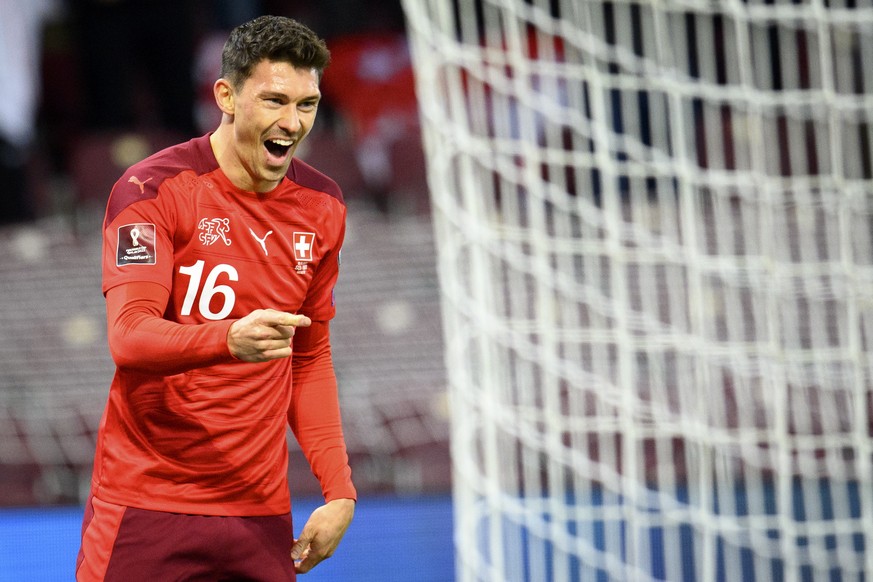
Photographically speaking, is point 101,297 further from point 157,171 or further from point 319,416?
point 157,171

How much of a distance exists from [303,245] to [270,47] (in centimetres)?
34

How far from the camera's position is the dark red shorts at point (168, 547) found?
1.78 metres

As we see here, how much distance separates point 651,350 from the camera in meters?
3.18

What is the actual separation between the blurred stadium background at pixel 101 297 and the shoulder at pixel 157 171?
5.01 feet

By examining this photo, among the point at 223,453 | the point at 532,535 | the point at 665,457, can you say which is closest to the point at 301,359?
the point at 223,453

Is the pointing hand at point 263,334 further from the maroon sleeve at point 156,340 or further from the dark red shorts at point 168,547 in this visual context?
the dark red shorts at point 168,547

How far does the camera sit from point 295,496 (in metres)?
3.63

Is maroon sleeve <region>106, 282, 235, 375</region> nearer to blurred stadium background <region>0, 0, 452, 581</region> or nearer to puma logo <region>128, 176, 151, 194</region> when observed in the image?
puma logo <region>128, 176, 151, 194</region>

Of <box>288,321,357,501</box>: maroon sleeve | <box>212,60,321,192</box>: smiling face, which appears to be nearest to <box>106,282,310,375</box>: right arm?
<box>212,60,321,192</box>: smiling face

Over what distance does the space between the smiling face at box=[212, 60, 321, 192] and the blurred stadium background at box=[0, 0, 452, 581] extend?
60.7 inches

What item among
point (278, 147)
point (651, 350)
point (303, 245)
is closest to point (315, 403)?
point (303, 245)

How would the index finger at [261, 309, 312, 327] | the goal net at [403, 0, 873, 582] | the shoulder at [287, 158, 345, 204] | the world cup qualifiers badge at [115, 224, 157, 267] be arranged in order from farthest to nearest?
the goal net at [403, 0, 873, 582], the shoulder at [287, 158, 345, 204], the world cup qualifiers badge at [115, 224, 157, 267], the index finger at [261, 309, 312, 327]

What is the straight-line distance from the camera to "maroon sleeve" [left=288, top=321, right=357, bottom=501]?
6.53ft

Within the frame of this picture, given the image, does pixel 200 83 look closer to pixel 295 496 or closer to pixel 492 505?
pixel 295 496
